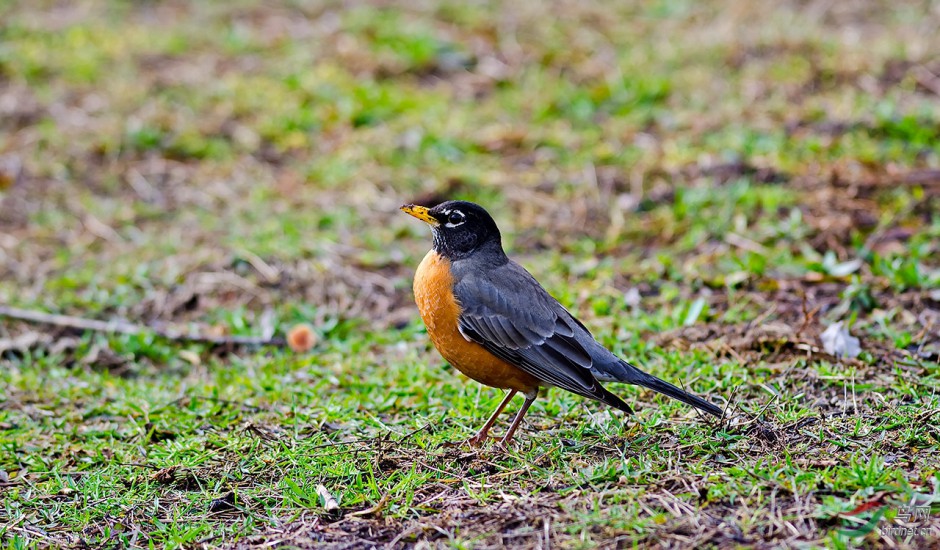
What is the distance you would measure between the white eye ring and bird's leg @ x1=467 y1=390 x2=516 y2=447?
0.92m

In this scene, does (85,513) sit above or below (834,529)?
below

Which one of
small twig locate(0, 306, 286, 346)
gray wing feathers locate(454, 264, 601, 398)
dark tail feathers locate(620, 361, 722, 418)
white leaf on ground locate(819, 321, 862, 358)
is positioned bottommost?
small twig locate(0, 306, 286, 346)

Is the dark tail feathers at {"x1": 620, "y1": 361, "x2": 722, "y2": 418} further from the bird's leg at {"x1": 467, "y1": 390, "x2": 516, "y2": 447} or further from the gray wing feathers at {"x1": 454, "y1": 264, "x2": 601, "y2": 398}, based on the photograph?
the bird's leg at {"x1": 467, "y1": 390, "x2": 516, "y2": 447}

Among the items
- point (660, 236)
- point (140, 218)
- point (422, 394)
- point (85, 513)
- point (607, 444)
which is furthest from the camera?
point (140, 218)

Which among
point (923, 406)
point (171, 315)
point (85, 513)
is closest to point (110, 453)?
point (85, 513)

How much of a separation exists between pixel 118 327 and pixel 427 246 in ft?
7.58

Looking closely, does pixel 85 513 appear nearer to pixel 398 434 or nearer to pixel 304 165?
pixel 398 434

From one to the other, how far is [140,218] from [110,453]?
12.3 feet

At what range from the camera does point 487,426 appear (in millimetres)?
4922

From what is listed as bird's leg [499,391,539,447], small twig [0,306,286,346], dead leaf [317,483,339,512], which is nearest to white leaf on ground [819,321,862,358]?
bird's leg [499,391,539,447]

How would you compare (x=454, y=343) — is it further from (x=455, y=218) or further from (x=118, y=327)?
(x=118, y=327)

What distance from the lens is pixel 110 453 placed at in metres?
5.06

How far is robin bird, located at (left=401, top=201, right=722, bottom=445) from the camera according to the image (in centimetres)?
480

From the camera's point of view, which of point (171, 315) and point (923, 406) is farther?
point (171, 315)
